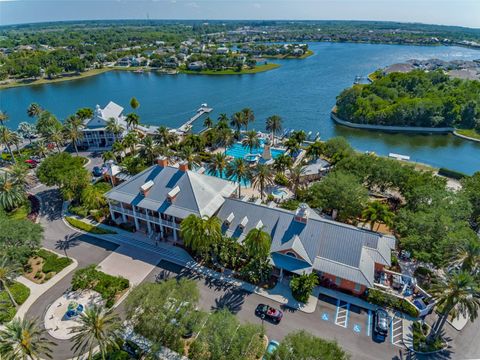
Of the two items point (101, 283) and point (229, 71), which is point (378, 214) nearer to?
point (101, 283)

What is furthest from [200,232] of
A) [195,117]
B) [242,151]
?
[195,117]

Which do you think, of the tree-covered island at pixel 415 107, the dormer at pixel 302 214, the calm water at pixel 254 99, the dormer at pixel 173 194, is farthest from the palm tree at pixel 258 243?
the tree-covered island at pixel 415 107

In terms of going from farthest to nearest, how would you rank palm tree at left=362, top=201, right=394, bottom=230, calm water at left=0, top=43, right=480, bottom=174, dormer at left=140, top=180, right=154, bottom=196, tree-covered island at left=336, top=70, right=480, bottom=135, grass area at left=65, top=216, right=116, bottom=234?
tree-covered island at left=336, top=70, right=480, bottom=135, calm water at left=0, top=43, right=480, bottom=174, grass area at left=65, top=216, right=116, bottom=234, dormer at left=140, top=180, right=154, bottom=196, palm tree at left=362, top=201, right=394, bottom=230

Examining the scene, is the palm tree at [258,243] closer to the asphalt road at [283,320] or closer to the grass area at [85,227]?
the asphalt road at [283,320]

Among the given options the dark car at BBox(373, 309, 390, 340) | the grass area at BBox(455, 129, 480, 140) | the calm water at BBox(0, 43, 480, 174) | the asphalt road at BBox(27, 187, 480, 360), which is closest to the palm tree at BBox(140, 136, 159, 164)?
the asphalt road at BBox(27, 187, 480, 360)

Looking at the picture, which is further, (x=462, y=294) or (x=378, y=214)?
(x=378, y=214)

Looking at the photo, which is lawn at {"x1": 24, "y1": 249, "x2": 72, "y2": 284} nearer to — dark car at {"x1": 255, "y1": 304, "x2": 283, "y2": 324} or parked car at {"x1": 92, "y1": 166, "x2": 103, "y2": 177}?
parked car at {"x1": 92, "y1": 166, "x2": 103, "y2": 177}

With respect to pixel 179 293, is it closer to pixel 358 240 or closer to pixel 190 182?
pixel 190 182
